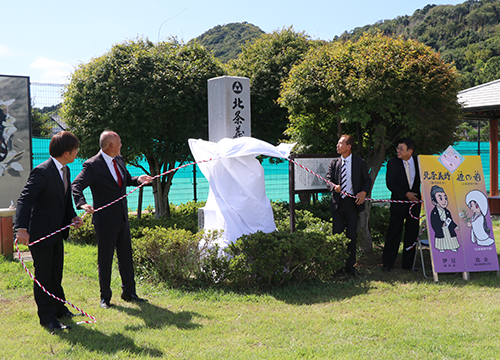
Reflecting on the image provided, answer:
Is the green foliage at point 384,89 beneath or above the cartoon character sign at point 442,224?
above

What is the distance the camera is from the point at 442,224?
5.71m

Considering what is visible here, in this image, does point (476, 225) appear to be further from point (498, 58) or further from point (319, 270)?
point (498, 58)

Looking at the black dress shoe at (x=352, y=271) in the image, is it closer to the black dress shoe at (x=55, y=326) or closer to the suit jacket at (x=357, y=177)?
the suit jacket at (x=357, y=177)

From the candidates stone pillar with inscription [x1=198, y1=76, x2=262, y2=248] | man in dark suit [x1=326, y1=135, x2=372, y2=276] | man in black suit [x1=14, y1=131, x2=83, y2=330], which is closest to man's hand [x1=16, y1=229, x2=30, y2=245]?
man in black suit [x1=14, y1=131, x2=83, y2=330]

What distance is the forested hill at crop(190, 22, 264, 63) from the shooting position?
3985cm

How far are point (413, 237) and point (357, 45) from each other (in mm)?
2991

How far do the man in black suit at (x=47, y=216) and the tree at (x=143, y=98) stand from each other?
4657 mm

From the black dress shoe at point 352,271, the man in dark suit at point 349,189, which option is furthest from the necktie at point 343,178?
the black dress shoe at point 352,271

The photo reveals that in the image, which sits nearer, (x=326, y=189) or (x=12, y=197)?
(x=326, y=189)

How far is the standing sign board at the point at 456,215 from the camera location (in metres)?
5.62

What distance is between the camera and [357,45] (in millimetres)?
6715

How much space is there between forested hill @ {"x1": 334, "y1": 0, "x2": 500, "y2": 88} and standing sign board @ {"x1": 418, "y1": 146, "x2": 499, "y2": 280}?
24130 mm

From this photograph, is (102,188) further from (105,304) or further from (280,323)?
(280,323)

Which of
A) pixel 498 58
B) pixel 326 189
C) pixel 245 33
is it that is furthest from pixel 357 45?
pixel 245 33
